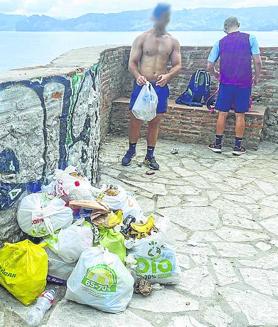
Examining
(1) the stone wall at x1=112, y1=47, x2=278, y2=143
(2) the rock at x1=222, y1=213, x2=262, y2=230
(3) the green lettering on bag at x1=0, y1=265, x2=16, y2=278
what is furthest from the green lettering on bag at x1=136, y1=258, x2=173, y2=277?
(1) the stone wall at x1=112, y1=47, x2=278, y2=143

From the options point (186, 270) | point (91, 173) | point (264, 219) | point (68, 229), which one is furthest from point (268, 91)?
point (68, 229)

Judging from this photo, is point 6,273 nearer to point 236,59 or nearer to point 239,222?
point 239,222

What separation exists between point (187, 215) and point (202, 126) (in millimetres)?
2900

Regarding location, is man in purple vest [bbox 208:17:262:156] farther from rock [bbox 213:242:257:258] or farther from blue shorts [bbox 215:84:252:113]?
rock [bbox 213:242:257:258]

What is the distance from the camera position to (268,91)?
717 centimetres

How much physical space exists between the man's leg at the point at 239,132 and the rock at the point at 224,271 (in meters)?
3.24

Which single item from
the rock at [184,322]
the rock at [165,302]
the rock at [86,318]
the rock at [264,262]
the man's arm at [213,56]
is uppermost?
the man's arm at [213,56]

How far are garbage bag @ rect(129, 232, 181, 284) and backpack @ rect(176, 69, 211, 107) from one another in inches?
174

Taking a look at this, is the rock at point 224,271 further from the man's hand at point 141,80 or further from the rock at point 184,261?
the man's hand at point 141,80

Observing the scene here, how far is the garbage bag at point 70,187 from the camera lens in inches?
127

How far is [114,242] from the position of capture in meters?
2.94

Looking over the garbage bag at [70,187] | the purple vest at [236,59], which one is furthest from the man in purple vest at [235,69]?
the garbage bag at [70,187]

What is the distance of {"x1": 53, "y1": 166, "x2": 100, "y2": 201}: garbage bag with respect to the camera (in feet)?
10.6

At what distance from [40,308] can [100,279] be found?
40 centimetres
